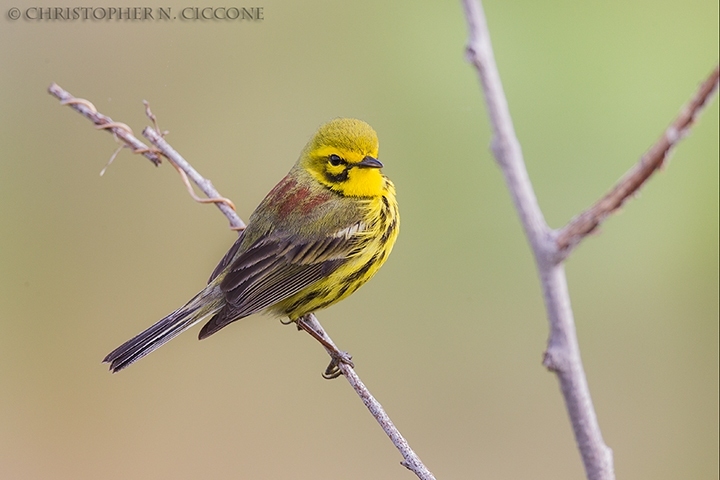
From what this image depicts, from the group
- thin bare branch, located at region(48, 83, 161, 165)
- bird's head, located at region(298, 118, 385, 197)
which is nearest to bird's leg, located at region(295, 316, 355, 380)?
bird's head, located at region(298, 118, 385, 197)

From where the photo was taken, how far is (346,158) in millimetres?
3402

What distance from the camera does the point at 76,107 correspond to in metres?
2.96

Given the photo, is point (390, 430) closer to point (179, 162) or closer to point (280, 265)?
point (280, 265)

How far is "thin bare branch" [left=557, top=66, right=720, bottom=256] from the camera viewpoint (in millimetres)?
1010

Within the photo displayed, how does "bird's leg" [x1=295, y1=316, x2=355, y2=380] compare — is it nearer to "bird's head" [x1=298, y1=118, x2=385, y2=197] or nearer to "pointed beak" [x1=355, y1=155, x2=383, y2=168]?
"bird's head" [x1=298, y1=118, x2=385, y2=197]

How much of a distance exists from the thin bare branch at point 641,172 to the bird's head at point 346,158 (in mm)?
2189

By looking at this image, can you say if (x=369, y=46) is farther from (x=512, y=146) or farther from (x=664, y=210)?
(x=512, y=146)

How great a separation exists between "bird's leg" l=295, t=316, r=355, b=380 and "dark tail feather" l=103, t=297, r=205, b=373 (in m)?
0.47

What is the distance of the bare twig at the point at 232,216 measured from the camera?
2.21 m

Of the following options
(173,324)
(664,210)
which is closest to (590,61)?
(664,210)

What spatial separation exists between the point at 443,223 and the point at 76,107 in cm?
269

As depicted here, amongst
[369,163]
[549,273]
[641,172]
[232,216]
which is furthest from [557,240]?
Answer: [232,216]

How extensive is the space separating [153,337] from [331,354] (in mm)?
758

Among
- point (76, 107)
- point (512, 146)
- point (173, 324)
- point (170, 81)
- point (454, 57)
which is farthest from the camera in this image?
point (454, 57)
